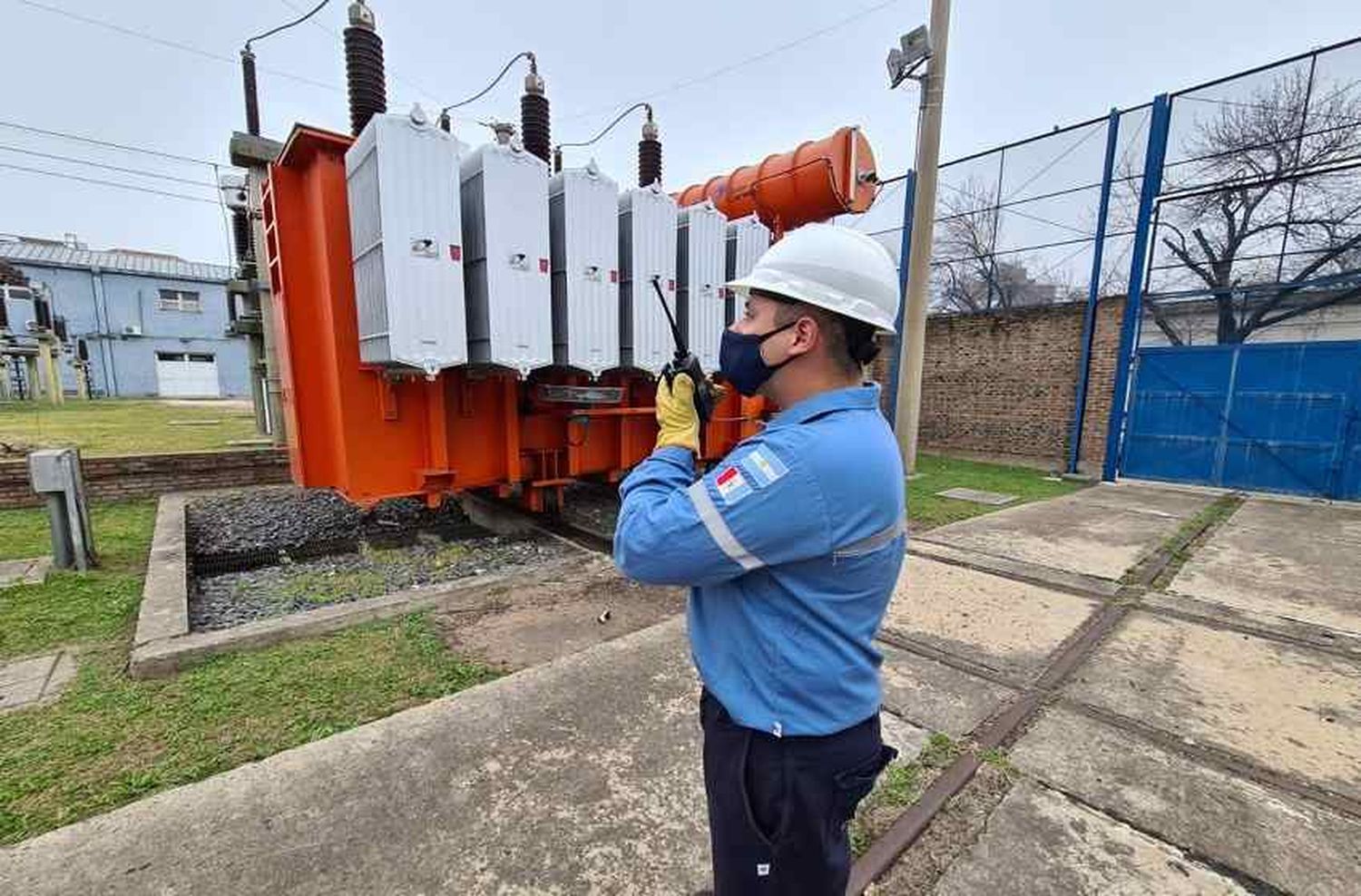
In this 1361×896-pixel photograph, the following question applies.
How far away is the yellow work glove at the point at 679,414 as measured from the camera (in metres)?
1.40

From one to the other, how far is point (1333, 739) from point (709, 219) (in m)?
4.84

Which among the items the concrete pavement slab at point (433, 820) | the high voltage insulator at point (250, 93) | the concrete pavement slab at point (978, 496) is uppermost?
the high voltage insulator at point (250, 93)

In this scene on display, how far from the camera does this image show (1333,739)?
2.51 metres

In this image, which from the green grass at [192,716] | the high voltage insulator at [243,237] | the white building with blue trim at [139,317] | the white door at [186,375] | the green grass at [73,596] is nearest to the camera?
the green grass at [192,716]


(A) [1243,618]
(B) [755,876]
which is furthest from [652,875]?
(A) [1243,618]

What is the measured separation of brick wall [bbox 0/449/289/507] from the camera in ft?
19.6

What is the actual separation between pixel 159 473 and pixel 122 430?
7.07 metres

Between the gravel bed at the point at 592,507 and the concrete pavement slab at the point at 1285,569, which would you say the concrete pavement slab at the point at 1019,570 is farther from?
the gravel bed at the point at 592,507

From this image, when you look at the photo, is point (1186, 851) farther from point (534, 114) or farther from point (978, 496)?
point (978, 496)

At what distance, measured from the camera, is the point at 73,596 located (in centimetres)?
363

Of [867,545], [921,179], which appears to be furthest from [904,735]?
[921,179]

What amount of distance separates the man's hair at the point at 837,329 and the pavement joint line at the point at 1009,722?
1518 millimetres

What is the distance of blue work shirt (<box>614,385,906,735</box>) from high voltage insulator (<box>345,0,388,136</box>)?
402 cm

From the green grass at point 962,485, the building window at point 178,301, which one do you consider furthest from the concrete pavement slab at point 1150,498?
the building window at point 178,301
